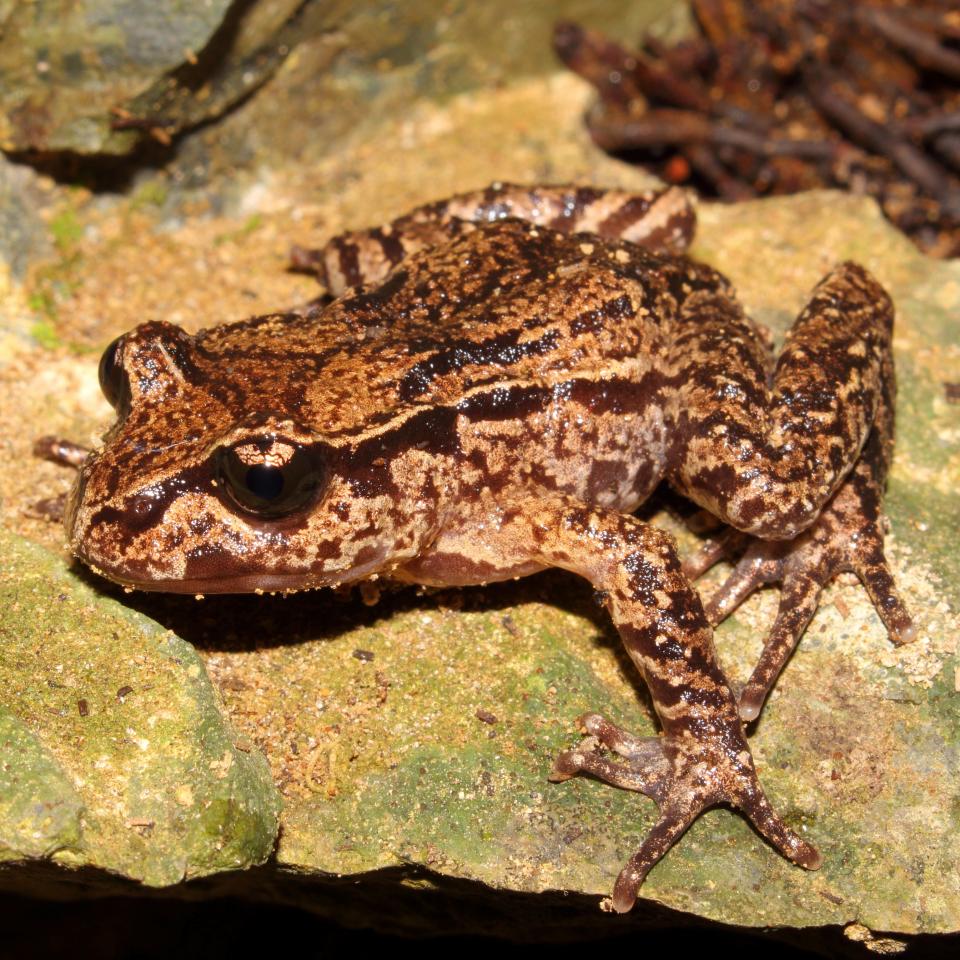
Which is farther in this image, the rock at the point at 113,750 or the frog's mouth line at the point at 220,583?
the frog's mouth line at the point at 220,583

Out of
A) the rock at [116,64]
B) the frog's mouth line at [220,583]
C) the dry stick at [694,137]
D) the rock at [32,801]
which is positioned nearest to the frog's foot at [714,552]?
the frog's mouth line at [220,583]

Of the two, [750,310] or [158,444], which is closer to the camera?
[158,444]

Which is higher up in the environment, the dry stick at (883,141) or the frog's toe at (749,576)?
the dry stick at (883,141)

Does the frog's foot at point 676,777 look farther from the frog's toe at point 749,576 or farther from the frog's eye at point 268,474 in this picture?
the frog's eye at point 268,474

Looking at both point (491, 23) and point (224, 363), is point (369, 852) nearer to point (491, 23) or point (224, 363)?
point (224, 363)

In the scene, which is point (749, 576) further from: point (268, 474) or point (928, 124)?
point (928, 124)

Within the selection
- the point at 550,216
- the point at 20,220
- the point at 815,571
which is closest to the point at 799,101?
the point at 550,216

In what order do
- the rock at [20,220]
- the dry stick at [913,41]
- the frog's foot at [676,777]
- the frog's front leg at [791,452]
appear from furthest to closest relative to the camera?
the dry stick at [913,41] → the rock at [20,220] → the frog's front leg at [791,452] → the frog's foot at [676,777]

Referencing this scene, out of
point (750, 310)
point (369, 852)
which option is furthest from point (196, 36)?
point (369, 852)
